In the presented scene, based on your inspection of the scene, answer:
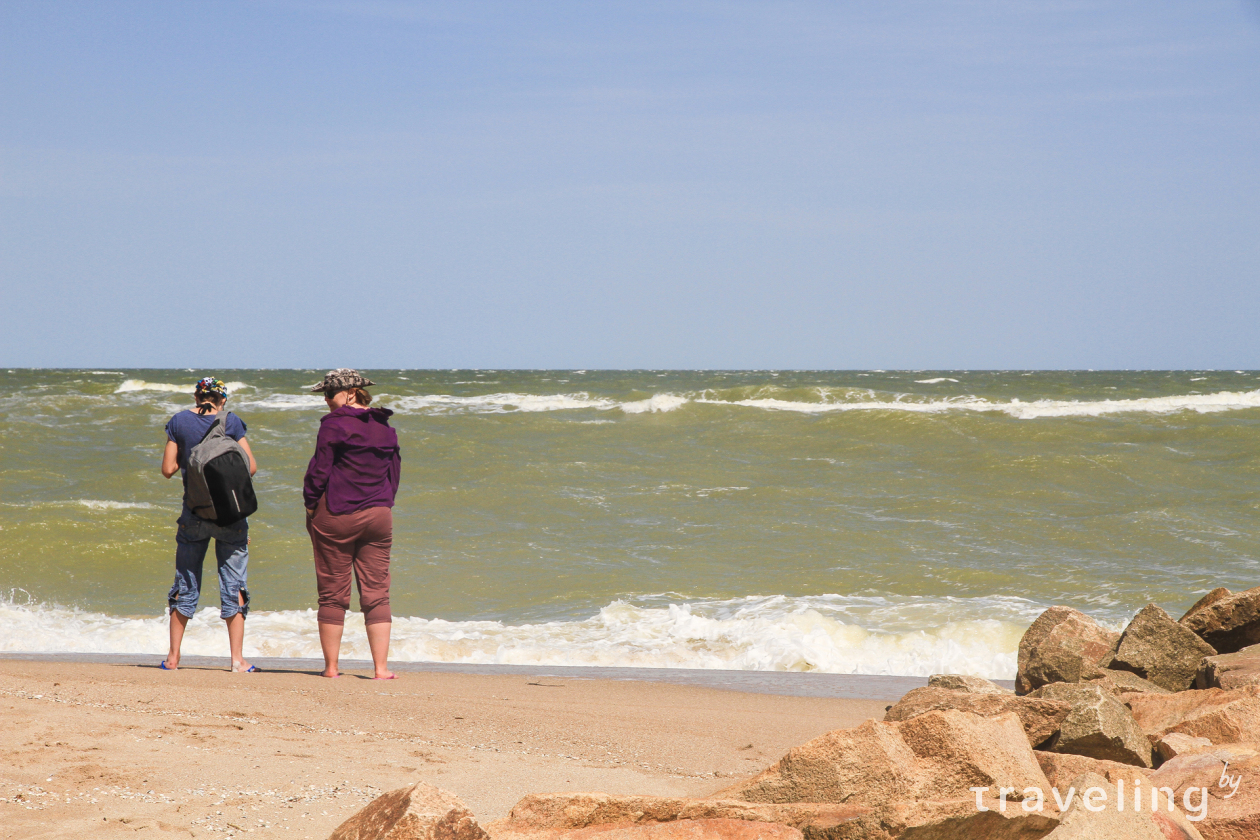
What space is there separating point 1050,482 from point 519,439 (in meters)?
8.74

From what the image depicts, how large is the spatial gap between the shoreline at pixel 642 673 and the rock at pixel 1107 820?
2.85m

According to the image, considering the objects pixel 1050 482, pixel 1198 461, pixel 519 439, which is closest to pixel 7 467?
pixel 519 439

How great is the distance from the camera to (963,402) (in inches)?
1224

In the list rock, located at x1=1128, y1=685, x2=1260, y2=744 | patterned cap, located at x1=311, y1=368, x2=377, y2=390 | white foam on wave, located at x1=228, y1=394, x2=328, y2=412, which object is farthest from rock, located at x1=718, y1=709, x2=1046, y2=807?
white foam on wave, located at x1=228, y1=394, x2=328, y2=412

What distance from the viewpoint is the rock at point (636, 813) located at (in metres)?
2.53

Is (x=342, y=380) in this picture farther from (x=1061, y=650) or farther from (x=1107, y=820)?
(x=1107, y=820)

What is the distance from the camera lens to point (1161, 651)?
4.41m

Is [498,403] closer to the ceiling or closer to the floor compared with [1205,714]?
closer to the ceiling

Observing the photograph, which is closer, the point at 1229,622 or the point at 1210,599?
the point at 1229,622

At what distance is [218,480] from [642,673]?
2483 mm

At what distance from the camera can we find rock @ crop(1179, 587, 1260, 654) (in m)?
4.62

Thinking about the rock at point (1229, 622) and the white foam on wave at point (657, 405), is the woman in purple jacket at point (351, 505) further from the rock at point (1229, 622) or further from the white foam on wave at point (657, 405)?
the white foam on wave at point (657, 405)

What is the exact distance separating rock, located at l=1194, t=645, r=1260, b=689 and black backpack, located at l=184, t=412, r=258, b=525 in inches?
168

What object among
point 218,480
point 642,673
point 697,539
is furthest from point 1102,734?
point 697,539
